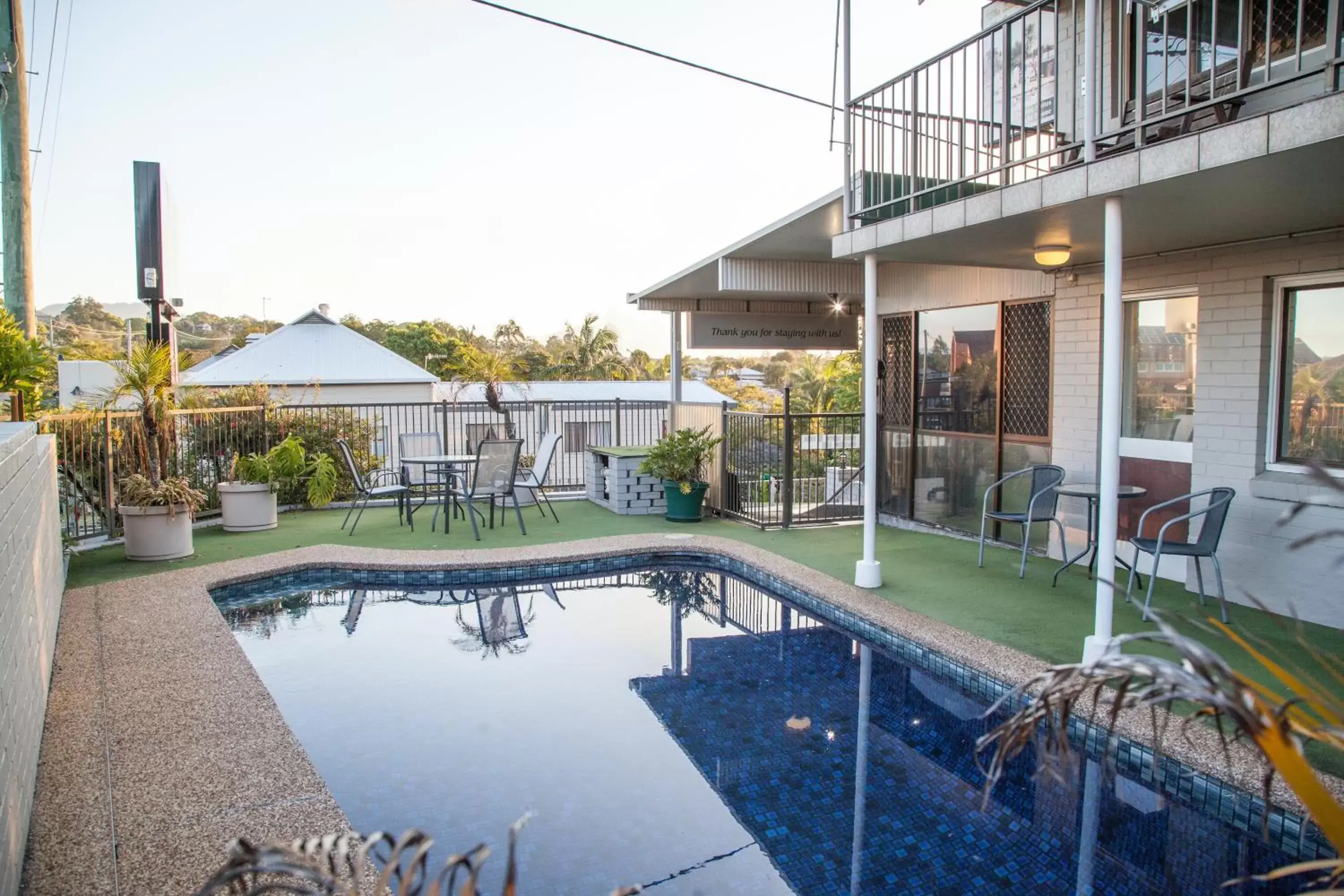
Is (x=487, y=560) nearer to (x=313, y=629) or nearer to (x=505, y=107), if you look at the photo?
(x=313, y=629)

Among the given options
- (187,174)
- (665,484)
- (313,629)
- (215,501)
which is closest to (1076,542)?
(665,484)

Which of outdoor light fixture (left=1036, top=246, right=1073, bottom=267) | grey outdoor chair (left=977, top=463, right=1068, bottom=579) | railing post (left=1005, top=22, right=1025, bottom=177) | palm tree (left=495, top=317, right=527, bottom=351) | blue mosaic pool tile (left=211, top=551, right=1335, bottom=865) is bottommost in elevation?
blue mosaic pool tile (left=211, top=551, right=1335, bottom=865)

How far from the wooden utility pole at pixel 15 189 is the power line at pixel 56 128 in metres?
4.65

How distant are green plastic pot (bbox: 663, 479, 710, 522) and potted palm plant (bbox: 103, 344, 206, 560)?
4617 mm

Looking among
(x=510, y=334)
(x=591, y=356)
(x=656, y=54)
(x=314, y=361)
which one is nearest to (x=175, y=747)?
(x=656, y=54)

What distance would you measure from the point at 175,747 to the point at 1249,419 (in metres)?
6.21

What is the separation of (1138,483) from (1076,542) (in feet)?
2.58

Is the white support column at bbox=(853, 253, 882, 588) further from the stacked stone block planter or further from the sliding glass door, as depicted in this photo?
the stacked stone block planter

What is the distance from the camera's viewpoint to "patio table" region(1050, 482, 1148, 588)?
243 inches

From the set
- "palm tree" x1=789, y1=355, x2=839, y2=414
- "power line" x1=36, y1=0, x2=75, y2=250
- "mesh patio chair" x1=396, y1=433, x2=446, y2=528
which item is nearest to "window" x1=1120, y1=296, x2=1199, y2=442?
"mesh patio chair" x1=396, y1=433, x2=446, y2=528

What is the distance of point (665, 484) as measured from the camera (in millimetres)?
9672

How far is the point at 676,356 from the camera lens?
445 inches

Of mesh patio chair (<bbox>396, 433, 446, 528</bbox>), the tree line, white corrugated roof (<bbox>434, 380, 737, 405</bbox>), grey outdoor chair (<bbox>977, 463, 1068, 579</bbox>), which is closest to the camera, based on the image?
grey outdoor chair (<bbox>977, 463, 1068, 579</bbox>)

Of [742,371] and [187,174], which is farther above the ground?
[187,174]
